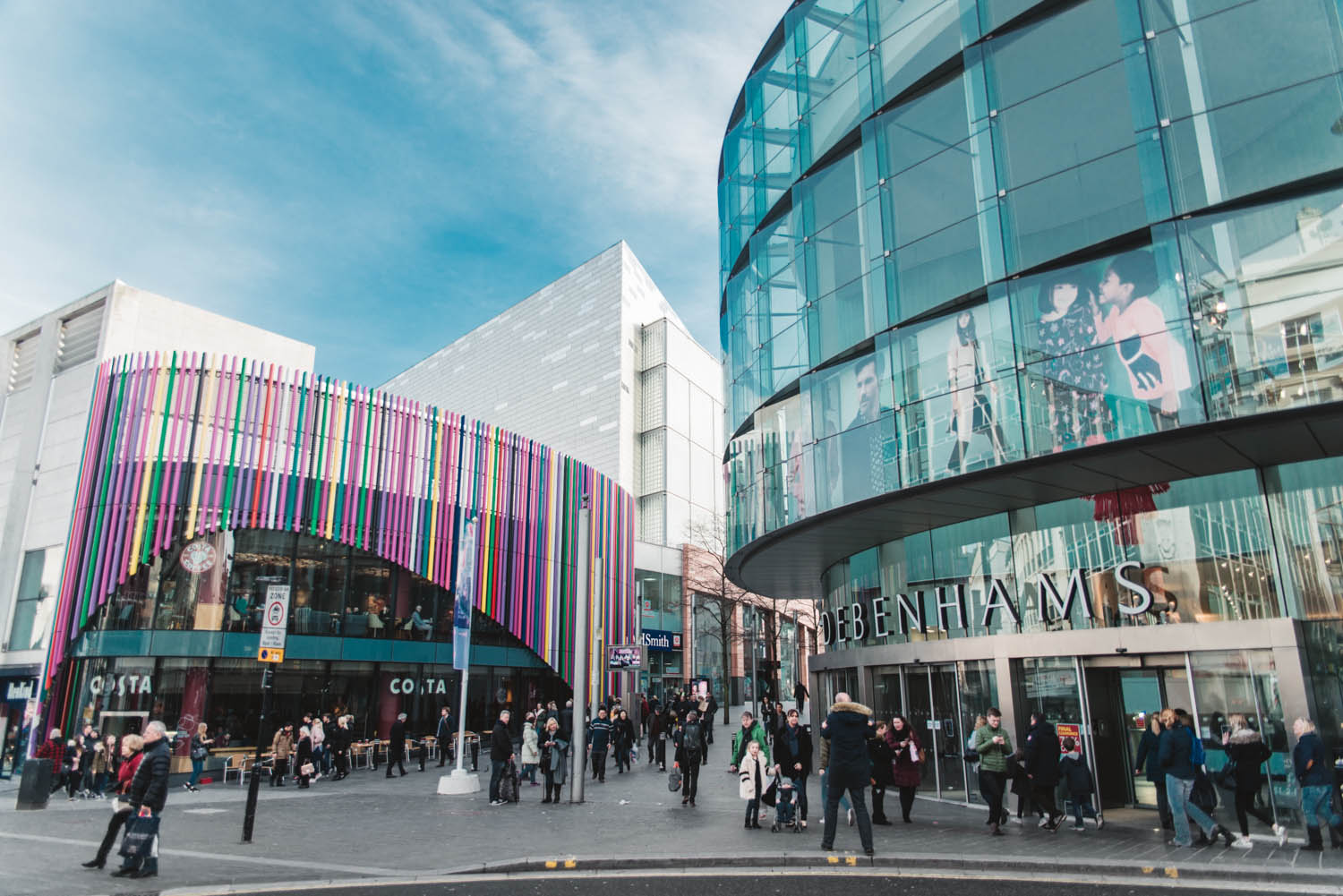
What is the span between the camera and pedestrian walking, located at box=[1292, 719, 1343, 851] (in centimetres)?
1036

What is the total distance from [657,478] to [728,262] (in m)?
30.2

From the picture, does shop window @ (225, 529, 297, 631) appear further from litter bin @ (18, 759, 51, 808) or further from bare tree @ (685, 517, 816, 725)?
bare tree @ (685, 517, 816, 725)

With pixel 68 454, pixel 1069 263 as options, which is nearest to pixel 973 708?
pixel 1069 263

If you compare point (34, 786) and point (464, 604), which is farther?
point (464, 604)

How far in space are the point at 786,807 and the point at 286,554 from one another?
67.1ft

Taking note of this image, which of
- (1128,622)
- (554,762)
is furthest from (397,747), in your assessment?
(1128,622)

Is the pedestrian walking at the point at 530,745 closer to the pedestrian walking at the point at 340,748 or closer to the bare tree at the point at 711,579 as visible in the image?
the pedestrian walking at the point at 340,748

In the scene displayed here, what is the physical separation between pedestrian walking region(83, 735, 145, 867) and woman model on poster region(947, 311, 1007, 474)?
464 inches

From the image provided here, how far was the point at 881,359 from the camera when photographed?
16281 mm

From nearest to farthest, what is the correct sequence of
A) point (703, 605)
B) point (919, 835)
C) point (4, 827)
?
1. point (919, 835)
2. point (4, 827)
3. point (703, 605)

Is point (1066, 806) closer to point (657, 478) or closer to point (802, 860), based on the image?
point (802, 860)

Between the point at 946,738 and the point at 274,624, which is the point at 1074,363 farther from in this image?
the point at 274,624

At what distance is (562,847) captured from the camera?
1130 cm

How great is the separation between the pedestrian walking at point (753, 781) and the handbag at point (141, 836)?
726cm
